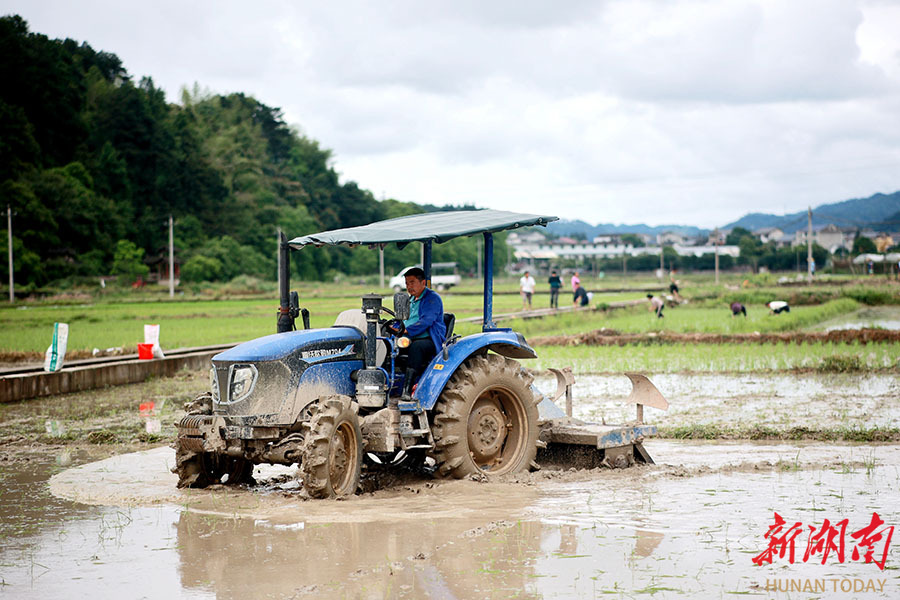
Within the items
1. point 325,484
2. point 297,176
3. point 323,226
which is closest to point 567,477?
point 325,484

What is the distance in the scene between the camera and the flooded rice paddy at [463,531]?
16.8 ft

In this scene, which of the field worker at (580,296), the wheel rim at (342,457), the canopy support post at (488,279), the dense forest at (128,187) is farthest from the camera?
the dense forest at (128,187)

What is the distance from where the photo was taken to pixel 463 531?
20.4ft

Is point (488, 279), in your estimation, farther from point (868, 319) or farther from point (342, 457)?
point (868, 319)

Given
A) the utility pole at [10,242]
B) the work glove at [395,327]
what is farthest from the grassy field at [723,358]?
the utility pole at [10,242]

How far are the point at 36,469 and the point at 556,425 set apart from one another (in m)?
4.99

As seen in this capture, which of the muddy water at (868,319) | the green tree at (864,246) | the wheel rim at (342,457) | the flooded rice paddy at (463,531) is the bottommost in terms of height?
the flooded rice paddy at (463,531)

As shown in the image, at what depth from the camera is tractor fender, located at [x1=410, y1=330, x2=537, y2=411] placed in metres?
7.47

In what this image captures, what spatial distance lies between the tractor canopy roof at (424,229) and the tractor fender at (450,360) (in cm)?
93

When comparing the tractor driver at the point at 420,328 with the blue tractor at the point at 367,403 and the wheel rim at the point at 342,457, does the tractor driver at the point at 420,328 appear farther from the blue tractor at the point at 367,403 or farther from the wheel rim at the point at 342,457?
the wheel rim at the point at 342,457

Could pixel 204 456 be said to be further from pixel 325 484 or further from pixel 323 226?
pixel 323 226

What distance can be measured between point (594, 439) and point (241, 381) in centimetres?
312

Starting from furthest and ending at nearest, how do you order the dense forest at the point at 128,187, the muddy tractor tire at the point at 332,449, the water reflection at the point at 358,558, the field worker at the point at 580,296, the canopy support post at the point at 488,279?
the dense forest at the point at 128,187 < the field worker at the point at 580,296 < the canopy support post at the point at 488,279 < the muddy tractor tire at the point at 332,449 < the water reflection at the point at 358,558

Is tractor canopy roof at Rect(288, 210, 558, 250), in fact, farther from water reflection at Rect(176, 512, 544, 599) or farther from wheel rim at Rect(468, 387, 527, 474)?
water reflection at Rect(176, 512, 544, 599)
